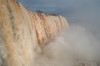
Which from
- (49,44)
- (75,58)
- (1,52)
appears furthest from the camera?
(49,44)

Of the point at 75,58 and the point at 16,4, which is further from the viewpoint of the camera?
the point at 75,58

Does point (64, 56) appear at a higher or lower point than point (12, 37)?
higher

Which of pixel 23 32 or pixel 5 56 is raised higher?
pixel 23 32

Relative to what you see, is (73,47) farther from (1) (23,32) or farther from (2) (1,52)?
(2) (1,52)

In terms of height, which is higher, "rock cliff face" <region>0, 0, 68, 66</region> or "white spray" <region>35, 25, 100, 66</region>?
"white spray" <region>35, 25, 100, 66</region>

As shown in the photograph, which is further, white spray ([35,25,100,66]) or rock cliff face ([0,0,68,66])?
white spray ([35,25,100,66])

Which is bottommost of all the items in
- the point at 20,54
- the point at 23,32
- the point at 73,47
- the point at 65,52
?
the point at 20,54

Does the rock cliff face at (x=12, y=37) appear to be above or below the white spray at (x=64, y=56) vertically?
below

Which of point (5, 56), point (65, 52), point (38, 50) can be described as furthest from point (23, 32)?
point (65, 52)

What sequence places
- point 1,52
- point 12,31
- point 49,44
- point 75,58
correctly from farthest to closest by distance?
point 49,44, point 75,58, point 12,31, point 1,52

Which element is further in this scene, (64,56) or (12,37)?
(64,56)

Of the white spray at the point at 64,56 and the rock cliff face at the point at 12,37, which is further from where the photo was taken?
the white spray at the point at 64,56
